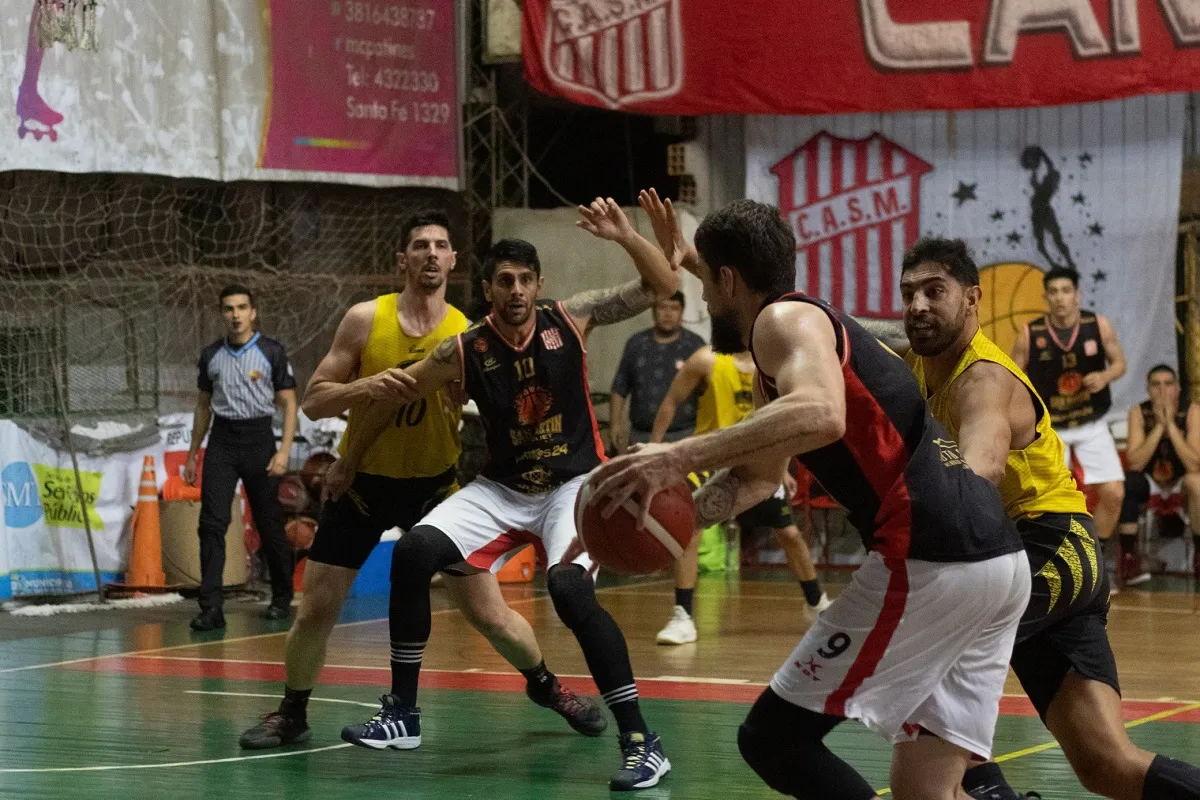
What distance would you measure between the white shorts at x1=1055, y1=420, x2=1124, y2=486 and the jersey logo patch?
6701 millimetres

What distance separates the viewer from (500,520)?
22.0ft

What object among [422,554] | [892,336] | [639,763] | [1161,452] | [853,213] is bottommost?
[639,763]

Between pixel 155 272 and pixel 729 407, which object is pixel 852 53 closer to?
pixel 729 407

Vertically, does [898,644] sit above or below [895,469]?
below

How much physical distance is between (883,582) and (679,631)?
6.10 meters

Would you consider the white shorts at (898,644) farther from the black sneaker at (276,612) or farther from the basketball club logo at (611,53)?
the basketball club logo at (611,53)

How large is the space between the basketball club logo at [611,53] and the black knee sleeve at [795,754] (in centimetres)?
1108

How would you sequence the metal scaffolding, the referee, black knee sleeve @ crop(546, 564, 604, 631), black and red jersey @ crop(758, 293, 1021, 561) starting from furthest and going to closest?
1. the metal scaffolding
2. the referee
3. black knee sleeve @ crop(546, 564, 604, 631)
4. black and red jersey @ crop(758, 293, 1021, 561)

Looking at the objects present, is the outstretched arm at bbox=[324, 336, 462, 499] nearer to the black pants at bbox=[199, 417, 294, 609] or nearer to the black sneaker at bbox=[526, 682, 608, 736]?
the black sneaker at bbox=[526, 682, 608, 736]

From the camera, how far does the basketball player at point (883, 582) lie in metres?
4.09

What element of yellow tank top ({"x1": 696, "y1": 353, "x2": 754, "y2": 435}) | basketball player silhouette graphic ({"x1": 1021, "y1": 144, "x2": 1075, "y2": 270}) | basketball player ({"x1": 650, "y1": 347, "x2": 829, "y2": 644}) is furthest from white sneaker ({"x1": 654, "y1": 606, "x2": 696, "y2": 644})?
basketball player silhouette graphic ({"x1": 1021, "y1": 144, "x2": 1075, "y2": 270})

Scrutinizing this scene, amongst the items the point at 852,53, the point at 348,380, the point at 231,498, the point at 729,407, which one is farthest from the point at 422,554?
the point at 852,53

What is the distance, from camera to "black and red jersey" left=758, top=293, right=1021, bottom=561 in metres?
4.06

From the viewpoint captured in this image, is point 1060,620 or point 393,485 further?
point 393,485
